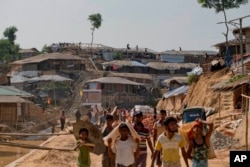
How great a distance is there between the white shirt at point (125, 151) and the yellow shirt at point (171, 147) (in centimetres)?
51

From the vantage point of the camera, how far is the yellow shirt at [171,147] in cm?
736

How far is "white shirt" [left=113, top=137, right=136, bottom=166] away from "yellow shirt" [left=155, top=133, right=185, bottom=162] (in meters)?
0.51

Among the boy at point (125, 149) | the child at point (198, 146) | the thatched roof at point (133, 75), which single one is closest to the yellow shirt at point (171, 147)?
the child at point (198, 146)

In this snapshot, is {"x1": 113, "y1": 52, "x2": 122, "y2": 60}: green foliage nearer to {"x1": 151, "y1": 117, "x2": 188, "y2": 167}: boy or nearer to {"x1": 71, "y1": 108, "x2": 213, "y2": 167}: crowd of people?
{"x1": 71, "y1": 108, "x2": 213, "y2": 167}: crowd of people

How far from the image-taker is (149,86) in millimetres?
59250

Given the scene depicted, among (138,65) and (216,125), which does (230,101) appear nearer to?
(216,125)

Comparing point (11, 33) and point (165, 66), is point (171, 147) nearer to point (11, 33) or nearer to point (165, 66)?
point (165, 66)

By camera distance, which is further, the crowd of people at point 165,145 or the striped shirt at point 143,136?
the striped shirt at point 143,136

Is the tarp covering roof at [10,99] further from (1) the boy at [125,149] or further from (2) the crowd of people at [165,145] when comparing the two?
(1) the boy at [125,149]

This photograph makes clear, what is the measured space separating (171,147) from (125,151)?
77 cm

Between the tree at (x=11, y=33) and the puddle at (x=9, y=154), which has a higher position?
the tree at (x=11, y=33)

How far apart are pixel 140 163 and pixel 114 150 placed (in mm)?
1447

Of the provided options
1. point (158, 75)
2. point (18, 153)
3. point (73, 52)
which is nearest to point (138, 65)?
point (158, 75)

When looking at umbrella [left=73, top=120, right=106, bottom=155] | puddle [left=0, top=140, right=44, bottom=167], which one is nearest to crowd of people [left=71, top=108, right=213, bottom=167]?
umbrella [left=73, top=120, right=106, bottom=155]
